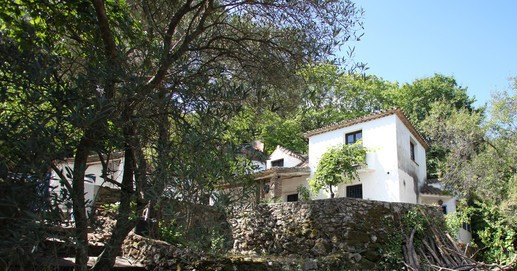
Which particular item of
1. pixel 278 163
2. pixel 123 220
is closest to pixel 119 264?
pixel 123 220

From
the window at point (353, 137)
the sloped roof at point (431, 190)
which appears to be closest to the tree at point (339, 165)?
the window at point (353, 137)

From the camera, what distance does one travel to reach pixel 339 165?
17062 millimetres

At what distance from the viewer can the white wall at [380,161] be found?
53.1ft

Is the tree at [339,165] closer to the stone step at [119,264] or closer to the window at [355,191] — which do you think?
the window at [355,191]

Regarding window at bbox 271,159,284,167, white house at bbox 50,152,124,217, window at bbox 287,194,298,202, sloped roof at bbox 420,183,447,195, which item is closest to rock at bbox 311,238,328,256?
white house at bbox 50,152,124,217

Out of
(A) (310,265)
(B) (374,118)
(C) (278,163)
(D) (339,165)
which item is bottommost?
(A) (310,265)

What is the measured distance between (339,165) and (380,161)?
5.78 feet

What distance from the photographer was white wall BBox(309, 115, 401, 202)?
16.2 metres

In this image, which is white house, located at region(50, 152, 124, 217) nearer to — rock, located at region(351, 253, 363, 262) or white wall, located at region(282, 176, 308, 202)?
rock, located at region(351, 253, 363, 262)

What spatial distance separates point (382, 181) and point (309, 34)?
38.3 ft

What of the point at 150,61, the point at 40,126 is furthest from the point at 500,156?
the point at 40,126

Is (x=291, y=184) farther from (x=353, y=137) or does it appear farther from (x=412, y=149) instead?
(x=412, y=149)

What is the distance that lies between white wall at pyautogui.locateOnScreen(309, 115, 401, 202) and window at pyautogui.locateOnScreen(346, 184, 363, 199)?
7.6 inches

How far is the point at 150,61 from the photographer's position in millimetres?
4098
